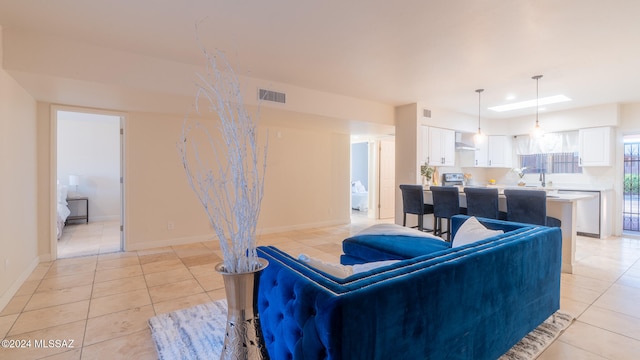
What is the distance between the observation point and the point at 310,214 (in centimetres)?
636

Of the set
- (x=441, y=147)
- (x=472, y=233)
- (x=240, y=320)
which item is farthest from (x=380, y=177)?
(x=240, y=320)

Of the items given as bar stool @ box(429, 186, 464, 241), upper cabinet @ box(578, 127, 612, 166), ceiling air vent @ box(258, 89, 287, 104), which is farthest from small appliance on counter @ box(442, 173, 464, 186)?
ceiling air vent @ box(258, 89, 287, 104)

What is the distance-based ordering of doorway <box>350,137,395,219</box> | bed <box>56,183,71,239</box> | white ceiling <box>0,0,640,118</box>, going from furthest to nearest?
doorway <box>350,137,395,219</box>
bed <box>56,183,71,239</box>
white ceiling <box>0,0,640,118</box>

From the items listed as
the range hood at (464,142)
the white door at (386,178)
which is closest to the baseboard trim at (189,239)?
the white door at (386,178)

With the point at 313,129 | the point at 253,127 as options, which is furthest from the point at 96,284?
the point at 313,129

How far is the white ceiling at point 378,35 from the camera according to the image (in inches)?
96.4

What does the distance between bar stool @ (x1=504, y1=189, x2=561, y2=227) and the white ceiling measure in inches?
60.9

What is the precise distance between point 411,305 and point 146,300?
8.62 feet

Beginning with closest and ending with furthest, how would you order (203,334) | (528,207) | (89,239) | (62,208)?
(203,334) < (528,207) < (89,239) < (62,208)

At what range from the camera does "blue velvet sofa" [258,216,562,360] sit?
3.46 ft

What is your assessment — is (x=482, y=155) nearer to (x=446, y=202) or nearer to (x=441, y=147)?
(x=441, y=147)

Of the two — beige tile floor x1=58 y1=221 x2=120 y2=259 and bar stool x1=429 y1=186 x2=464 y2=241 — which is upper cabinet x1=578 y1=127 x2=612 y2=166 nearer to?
bar stool x1=429 y1=186 x2=464 y2=241

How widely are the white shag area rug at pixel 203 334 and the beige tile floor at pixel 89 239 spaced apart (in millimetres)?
2823

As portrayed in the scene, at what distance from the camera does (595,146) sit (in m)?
5.70
